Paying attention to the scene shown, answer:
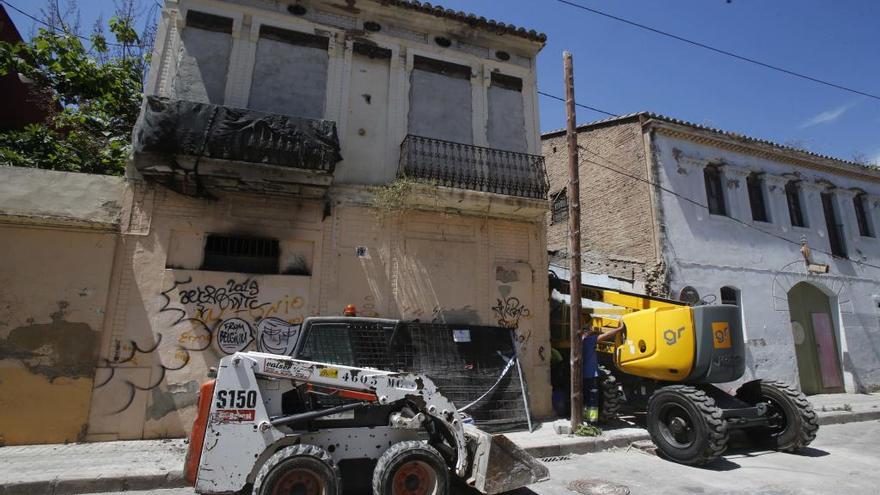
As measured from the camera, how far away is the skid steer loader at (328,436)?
4.25 metres

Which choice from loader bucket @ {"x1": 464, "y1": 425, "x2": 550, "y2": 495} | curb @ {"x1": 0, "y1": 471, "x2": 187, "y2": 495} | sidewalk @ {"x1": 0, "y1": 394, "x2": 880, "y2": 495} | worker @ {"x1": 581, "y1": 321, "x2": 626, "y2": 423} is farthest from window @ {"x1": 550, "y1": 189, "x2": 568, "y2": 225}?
curb @ {"x1": 0, "y1": 471, "x2": 187, "y2": 495}

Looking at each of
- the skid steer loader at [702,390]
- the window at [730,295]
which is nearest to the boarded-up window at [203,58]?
the skid steer loader at [702,390]

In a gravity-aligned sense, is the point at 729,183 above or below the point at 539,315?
above

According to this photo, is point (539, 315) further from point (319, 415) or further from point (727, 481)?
point (319, 415)

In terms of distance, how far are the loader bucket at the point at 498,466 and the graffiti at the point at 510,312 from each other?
476 centimetres

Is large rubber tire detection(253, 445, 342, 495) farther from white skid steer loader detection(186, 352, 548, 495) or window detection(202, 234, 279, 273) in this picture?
window detection(202, 234, 279, 273)

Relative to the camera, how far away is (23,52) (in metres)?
12.6

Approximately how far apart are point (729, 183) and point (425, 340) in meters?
11.7

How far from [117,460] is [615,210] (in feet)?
43.8

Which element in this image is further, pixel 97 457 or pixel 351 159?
pixel 351 159

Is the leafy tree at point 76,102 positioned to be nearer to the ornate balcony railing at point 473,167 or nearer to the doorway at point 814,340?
the ornate balcony railing at point 473,167

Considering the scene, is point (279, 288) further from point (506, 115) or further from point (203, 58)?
point (506, 115)

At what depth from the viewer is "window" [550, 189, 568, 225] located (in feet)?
52.5

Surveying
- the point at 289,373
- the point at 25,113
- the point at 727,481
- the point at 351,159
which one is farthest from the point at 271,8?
the point at 727,481
